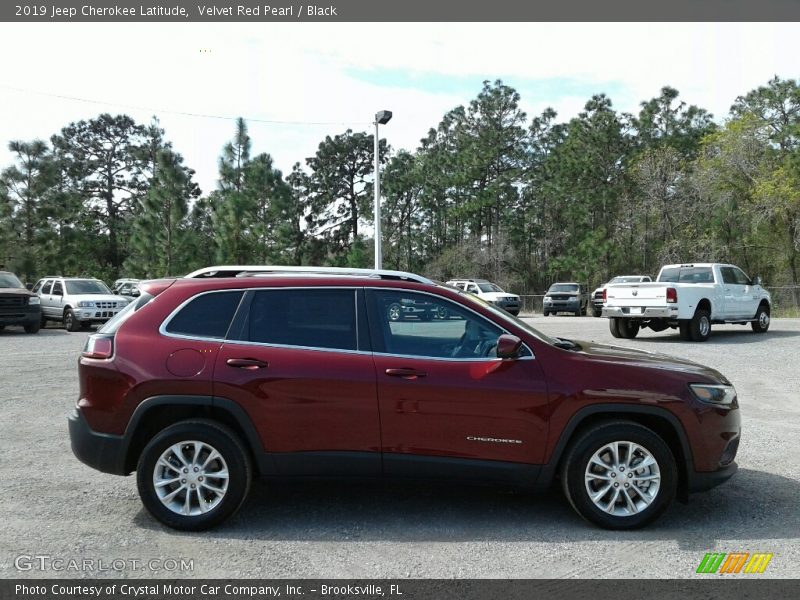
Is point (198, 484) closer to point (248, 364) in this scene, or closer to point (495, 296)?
point (248, 364)

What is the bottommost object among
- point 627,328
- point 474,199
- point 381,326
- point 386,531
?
point 386,531

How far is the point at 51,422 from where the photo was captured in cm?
815

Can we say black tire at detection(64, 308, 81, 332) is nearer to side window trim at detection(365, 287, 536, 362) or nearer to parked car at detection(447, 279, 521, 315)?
parked car at detection(447, 279, 521, 315)

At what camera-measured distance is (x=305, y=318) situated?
488 cm

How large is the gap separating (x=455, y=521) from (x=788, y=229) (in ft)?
154

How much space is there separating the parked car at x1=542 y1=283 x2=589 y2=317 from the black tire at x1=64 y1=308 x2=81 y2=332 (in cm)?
2195

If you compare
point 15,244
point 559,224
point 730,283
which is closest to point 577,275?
point 559,224

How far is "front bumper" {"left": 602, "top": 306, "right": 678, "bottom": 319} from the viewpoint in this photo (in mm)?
16938

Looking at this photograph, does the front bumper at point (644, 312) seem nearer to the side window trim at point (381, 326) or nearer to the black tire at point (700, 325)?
the black tire at point (700, 325)

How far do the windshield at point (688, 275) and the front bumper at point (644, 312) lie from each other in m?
1.99

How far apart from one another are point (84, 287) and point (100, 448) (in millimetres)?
21278

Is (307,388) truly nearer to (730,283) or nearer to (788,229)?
(730,283)
